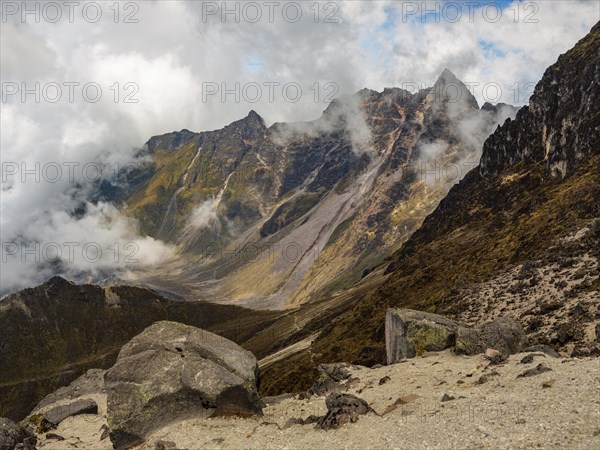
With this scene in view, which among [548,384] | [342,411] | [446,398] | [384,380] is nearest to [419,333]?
[384,380]

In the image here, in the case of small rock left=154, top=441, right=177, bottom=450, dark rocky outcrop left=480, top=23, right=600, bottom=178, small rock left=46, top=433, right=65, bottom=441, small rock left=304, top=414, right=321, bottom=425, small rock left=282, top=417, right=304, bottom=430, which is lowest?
small rock left=46, top=433, right=65, bottom=441

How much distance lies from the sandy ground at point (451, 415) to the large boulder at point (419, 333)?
15.0ft

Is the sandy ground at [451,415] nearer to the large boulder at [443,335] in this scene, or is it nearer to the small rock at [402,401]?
the small rock at [402,401]

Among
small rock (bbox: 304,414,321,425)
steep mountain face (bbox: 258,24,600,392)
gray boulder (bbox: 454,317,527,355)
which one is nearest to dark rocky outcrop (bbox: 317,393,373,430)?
small rock (bbox: 304,414,321,425)

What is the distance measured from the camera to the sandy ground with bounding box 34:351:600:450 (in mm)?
18688

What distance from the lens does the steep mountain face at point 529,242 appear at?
44.0 m

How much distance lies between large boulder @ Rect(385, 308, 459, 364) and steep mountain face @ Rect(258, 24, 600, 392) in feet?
22.6

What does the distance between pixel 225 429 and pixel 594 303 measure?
2972 cm

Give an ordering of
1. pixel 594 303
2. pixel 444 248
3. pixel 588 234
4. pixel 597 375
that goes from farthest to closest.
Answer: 1. pixel 444 248
2. pixel 588 234
3. pixel 594 303
4. pixel 597 375

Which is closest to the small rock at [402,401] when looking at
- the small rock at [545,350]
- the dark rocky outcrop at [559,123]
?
the small rock at [545,350]

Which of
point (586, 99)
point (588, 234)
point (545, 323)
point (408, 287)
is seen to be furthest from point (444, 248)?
point (545, 323)

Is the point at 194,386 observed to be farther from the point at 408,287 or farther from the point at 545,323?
the point at 408,287

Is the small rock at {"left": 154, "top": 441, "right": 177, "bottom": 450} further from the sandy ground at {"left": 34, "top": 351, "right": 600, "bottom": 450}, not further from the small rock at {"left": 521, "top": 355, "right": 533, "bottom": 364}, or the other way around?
Result: the small rock at {"left": 521, "top": 355, "right": 533, "bottom": 364}

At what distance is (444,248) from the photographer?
136 m
